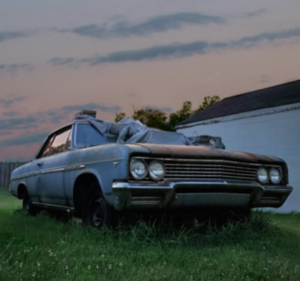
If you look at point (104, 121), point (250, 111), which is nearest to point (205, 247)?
point (104, 121)

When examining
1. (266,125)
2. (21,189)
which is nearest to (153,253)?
(21,189)

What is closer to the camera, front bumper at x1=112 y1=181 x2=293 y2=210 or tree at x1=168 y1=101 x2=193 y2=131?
front bumper at x1=112 y1=181 x2=293 y2=210

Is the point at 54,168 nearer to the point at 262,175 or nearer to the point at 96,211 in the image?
the point at 96,211

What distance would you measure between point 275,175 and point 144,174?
1.99 meters

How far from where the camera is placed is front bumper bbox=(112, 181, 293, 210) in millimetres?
4879

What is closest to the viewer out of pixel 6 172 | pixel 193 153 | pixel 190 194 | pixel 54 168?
pixel 190 194

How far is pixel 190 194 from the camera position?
5117mm

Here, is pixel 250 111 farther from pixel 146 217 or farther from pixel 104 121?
pixel 146 217

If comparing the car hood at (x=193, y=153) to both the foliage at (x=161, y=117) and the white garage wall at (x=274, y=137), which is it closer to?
the white garage wall at (x=274, y=137)

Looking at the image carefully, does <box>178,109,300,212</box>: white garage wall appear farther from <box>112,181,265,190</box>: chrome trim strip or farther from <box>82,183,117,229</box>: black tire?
<box>82,183,117,229</box>: black tire

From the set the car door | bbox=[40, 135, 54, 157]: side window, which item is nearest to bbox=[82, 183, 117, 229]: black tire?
the car door

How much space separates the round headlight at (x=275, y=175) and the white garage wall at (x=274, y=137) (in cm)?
511

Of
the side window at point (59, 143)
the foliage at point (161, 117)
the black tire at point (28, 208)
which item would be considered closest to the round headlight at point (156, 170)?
the side window at point (59, 143)

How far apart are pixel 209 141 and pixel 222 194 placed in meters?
2.00
